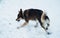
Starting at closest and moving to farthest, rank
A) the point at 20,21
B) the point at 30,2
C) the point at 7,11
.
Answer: the point at 20,21, the point at 7,11, the point at 30,2

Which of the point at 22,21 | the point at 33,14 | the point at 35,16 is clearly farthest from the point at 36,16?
the point at 22,21

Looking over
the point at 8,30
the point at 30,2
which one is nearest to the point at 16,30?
the point at 8,30

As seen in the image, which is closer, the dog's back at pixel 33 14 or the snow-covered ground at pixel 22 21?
the snow-covered ground at pixel 22 21

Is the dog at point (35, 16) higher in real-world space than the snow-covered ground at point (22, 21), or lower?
higher

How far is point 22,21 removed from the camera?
847cm

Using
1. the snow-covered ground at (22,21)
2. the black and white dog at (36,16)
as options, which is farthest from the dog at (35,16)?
the snow-covered ground at (22,21)

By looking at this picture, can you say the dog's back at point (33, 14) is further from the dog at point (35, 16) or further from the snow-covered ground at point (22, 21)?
the snow-covered ground at point (22, 21)

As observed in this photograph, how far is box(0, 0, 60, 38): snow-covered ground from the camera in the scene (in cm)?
720

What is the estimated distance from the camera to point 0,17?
8742 millimetres

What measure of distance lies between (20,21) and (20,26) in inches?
22.4

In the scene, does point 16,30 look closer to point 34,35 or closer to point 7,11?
point 34,35

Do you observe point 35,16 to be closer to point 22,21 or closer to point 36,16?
point 36,16

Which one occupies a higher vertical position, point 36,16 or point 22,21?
point 36,16

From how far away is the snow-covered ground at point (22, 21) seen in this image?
7.20 m
